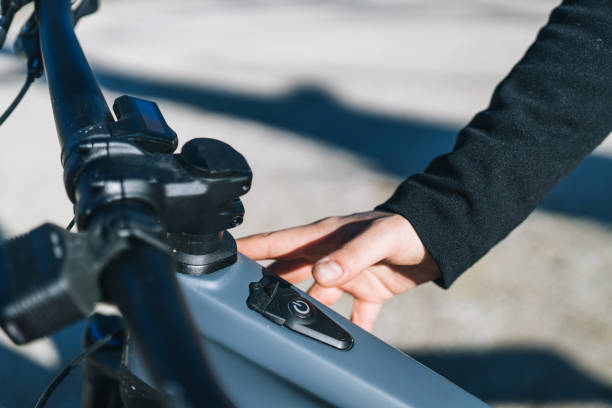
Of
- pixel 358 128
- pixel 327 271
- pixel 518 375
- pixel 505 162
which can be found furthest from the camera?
pixel 358 128

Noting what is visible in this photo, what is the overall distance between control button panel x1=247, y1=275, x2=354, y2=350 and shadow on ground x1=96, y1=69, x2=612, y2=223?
2.17 meters

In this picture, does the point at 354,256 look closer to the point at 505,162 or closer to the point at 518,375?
the point at 505,162

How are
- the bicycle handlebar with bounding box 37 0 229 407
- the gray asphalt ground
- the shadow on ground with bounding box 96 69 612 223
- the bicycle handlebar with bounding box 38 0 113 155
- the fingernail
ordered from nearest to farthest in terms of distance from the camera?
the bicycle handlebar with bounding box 37 0 229 407, the bicycle handlebar with bounding box 38 0 113 155, the fingernail, the gray asphalt ground, the shadow on ground with bounding box 96 69 612 223

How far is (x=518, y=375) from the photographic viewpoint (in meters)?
1.85

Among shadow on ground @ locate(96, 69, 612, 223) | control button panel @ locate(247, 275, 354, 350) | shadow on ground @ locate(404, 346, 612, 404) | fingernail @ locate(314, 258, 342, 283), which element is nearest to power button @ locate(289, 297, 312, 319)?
control button panel @ locate(247, 275, 354, 350)

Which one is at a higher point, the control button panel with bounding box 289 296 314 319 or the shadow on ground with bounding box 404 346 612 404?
the control button panel with bounding box 289 296 314 319

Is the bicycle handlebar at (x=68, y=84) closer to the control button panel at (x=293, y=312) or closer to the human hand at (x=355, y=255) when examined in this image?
the control button panel at (x=293, y=312)

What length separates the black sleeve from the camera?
1.00m

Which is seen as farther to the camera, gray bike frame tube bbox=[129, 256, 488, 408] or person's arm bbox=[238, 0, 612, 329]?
person's arm bbox=[238, 0, 612, 329]

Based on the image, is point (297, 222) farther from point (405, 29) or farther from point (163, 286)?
point (405, 29)

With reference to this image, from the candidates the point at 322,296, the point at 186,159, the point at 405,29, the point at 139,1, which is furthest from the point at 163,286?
the point at 139,1

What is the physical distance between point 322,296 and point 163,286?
3.02 ft

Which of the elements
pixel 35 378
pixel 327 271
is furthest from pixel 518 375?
pixel 35 378

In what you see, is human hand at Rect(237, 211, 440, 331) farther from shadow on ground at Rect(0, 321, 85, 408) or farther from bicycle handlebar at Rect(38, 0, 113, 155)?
shadow on ground at Rect(0, 321, 85, 408)
